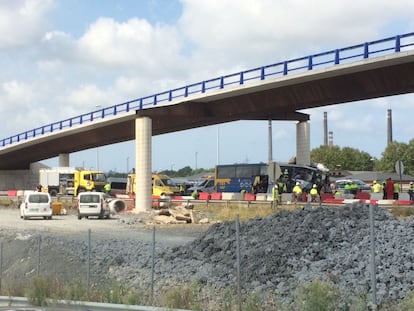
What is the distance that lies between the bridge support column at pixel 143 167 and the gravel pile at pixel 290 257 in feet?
85.8

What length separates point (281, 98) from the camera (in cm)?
4184

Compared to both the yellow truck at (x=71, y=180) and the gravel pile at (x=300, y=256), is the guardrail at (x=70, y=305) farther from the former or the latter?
the yellow truck at (x=71, y=180)

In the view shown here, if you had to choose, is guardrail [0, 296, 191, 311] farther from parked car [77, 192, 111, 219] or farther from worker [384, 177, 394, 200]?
worker [384, 177, 394, 200]

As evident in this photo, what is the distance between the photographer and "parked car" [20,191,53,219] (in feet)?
131

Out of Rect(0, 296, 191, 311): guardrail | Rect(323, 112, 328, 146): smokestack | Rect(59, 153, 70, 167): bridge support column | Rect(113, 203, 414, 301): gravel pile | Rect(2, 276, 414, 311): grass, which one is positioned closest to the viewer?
Rect(2, 276, 414, 311): grass

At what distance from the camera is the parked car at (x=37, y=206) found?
1569 inches

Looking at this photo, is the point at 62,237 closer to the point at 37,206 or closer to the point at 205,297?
the point at 37,206

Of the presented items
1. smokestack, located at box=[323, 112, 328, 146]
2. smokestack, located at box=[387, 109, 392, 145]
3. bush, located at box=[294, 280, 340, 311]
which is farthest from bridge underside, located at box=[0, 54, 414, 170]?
smokestack, located at box=[323, 112, 328, 146]

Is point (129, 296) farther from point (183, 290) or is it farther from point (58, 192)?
point (58, 192)

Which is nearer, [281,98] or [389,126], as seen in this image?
[281,98]

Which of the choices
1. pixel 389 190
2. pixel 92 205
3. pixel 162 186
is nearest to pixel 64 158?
pixel 162 186

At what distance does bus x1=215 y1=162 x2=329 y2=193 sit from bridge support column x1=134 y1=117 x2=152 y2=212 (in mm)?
8895

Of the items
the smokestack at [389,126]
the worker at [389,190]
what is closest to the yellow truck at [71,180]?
the worker at [389,190]

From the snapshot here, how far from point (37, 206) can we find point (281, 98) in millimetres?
17074
